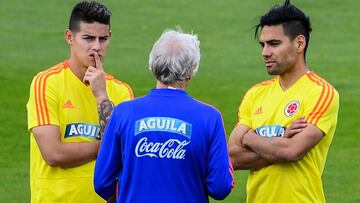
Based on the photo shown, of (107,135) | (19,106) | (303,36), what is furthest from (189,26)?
(107,135)

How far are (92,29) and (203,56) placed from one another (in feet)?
42.1

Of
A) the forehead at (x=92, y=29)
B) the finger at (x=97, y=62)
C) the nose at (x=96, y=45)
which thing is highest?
the forehead at (x=92, y=29)

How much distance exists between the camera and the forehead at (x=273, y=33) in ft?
25.6

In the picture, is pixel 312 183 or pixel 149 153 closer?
pixel 149 153

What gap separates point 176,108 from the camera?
21.4 ft

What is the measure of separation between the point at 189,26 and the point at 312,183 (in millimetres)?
14727

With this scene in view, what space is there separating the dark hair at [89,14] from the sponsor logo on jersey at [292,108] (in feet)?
4.56

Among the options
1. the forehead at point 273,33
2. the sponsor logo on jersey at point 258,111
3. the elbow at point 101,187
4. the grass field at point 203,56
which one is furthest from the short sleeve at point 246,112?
the grass field at point 203,56

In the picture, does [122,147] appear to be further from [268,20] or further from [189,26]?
[189,26]

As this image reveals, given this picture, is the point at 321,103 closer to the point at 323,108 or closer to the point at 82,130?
the point at 323,108

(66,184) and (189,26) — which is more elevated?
(66,184)

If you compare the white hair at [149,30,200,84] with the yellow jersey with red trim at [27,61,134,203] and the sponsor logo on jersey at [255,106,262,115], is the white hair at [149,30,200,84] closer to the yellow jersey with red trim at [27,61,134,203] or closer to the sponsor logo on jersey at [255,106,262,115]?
the yellow jersey with red trim at [27,61,134,203]

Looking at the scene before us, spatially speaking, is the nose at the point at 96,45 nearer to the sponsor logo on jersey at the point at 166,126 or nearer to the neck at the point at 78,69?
the neck at the point at 78,69

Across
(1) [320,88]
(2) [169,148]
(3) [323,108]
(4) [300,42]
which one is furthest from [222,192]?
(4) [300,42]
